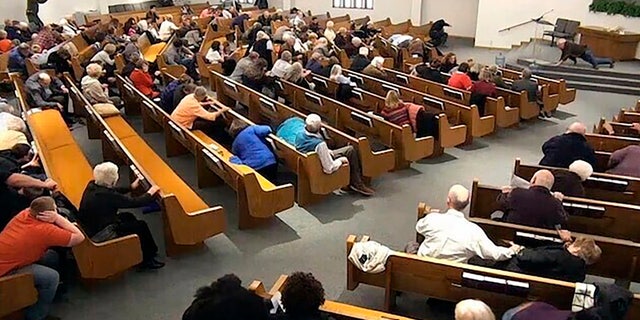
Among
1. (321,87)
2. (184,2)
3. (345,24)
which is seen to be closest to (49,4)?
(184,2)

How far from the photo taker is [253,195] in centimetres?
443

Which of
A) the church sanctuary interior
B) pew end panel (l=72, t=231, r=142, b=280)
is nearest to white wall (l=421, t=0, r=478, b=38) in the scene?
the church sanctuary interior

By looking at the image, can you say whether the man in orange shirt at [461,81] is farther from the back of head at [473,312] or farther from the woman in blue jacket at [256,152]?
the back of head at [473,312]

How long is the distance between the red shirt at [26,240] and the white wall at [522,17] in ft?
37.9

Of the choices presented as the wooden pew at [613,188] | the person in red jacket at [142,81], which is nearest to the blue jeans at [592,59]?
the wooden pew at [613,188]

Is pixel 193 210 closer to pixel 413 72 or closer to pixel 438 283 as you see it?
pixel 438 283

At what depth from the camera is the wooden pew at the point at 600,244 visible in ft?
11.1

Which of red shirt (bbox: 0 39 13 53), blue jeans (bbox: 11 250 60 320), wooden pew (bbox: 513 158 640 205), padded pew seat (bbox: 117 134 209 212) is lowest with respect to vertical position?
blue jeans (bbox: 11 250 60 320)

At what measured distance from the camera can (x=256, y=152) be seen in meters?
5.21

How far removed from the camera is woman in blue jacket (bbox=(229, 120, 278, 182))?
518 centimetres

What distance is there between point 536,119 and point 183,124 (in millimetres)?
4947

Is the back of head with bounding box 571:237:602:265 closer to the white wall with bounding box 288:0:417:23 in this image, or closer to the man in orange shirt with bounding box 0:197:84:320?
the man in orange shirt with bounding box 0:197:84:320

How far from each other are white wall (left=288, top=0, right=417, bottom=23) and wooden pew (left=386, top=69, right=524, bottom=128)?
24.6 ft

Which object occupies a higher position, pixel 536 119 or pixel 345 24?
pixel 345 24
